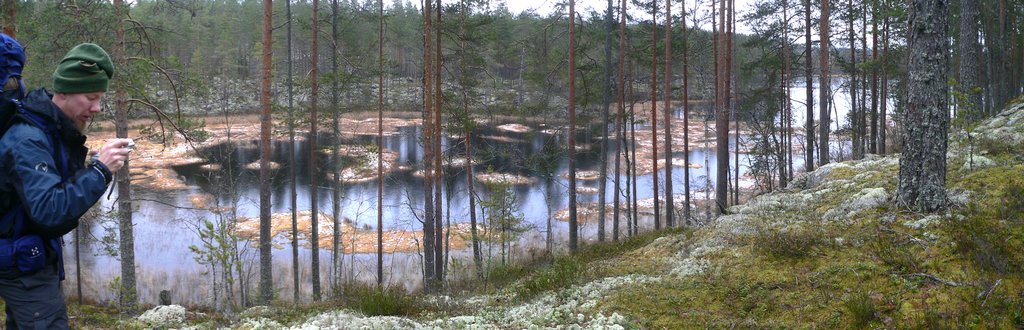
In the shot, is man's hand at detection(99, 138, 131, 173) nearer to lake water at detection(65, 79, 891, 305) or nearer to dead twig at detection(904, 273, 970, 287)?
dead twig at detection(904, 273, 970, 287)

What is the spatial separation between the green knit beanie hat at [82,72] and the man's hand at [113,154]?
0.84 ft

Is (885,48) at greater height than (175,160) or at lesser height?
greater

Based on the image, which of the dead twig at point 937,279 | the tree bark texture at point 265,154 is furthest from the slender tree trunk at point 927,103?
the tree bark texture at point 265,154

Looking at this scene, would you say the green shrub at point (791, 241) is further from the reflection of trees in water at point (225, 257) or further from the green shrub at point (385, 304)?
the reflection of trees in water at point (225, 257)

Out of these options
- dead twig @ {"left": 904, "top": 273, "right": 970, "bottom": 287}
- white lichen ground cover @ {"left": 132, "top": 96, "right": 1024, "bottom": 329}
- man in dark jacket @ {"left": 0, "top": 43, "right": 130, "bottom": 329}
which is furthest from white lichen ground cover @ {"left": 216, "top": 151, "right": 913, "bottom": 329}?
man in dark jacket @ {"left": 0, "top": 43, "right": 130, "bottom": 329}

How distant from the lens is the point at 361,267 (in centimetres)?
2155

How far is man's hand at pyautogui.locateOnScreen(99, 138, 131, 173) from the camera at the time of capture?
97.7 inches

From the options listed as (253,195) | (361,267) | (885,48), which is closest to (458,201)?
(361,267)

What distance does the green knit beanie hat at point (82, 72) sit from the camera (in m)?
2.48

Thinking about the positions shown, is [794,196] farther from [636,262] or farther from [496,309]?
[496,309]

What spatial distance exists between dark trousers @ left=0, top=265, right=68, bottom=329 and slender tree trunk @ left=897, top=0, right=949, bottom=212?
6958 mm

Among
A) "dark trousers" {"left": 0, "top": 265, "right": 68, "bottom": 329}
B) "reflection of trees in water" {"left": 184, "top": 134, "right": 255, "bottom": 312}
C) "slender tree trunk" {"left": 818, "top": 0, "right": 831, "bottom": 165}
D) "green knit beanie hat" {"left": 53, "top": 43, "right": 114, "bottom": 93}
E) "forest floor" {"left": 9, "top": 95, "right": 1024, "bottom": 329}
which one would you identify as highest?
"slender tree trunk" {"left": 818, "top": 0, "right": 831, "bottom": 165}

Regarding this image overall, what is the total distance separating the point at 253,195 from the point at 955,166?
26098mm

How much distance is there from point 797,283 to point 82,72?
5269mm
